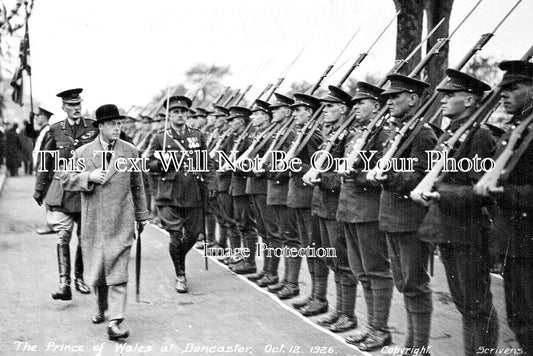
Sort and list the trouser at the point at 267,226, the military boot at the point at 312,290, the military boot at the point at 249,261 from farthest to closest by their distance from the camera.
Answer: the military boot at the point at 249,261, the trouser at the point at 267,226, the military boot at the point at 312,290

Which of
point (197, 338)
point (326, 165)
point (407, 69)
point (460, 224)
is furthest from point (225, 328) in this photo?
point (407, 69)

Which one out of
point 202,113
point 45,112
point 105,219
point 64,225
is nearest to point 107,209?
point 105,219

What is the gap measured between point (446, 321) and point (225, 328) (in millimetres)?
2105

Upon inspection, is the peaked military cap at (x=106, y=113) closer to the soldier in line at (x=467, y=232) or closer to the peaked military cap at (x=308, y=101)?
the peaked military cap at (x=308, y=101)

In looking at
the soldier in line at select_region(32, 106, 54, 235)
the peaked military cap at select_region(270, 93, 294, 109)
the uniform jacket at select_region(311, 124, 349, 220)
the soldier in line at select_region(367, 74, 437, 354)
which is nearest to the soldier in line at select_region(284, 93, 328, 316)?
the uniform jacket at select_region(311, 124, 349, 220)

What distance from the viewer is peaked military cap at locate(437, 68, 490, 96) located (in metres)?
4.69

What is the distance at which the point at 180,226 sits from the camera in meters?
8.09

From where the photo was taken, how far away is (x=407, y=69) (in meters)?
8.97

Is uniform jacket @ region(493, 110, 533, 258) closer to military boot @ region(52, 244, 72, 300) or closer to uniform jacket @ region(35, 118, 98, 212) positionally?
military boot @ region(52, 244, 72, 300)

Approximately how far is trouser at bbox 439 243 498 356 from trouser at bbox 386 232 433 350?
1.56 ft

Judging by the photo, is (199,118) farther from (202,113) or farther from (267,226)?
(267,226)

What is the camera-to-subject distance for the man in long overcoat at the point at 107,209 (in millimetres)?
5840

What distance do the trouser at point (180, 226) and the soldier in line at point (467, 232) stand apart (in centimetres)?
393

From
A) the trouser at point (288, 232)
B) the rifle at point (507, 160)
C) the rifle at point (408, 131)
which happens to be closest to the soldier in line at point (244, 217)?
the trouser at point (288, 232)
